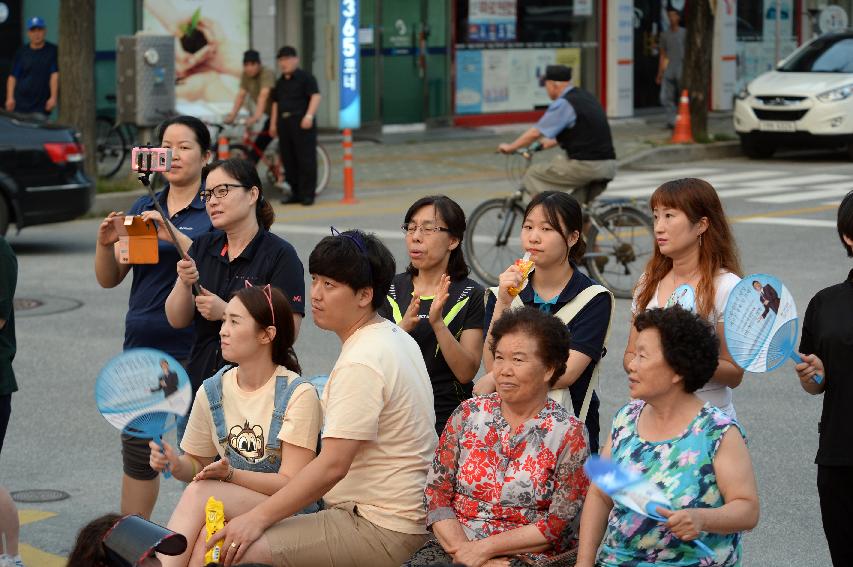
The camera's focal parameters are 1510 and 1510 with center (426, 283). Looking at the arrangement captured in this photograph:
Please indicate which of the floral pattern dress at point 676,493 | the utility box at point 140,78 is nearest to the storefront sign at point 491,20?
the utility box at point 140,78

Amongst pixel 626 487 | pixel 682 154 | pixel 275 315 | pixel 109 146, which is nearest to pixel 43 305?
pixel 275 315

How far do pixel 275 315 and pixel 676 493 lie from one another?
1.56 metres

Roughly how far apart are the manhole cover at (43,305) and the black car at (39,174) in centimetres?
195

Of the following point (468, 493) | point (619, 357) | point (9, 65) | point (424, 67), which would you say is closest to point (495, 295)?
point (468, 493)

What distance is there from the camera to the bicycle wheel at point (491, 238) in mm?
13102

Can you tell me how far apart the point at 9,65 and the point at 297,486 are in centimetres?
1805

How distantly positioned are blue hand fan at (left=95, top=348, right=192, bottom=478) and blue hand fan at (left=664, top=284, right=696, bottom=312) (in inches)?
68.2

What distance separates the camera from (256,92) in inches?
768

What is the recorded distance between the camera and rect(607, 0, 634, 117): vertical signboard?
29.2 m

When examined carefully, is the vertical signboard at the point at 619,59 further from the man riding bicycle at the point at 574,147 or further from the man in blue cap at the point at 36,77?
the man riding bicycle at the point at 574,147

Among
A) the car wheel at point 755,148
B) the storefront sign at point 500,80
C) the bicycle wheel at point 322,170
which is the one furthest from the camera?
the storefront sign at point 500,80

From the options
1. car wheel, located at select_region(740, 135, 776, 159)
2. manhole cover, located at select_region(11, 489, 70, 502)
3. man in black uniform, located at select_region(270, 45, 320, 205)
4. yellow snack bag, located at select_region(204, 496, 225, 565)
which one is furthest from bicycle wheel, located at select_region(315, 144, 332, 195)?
yellow snack bag, located at select_region(204, 496, 225, 565)

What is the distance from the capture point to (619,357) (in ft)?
34.1

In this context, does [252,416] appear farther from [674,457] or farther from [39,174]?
[39,174]
